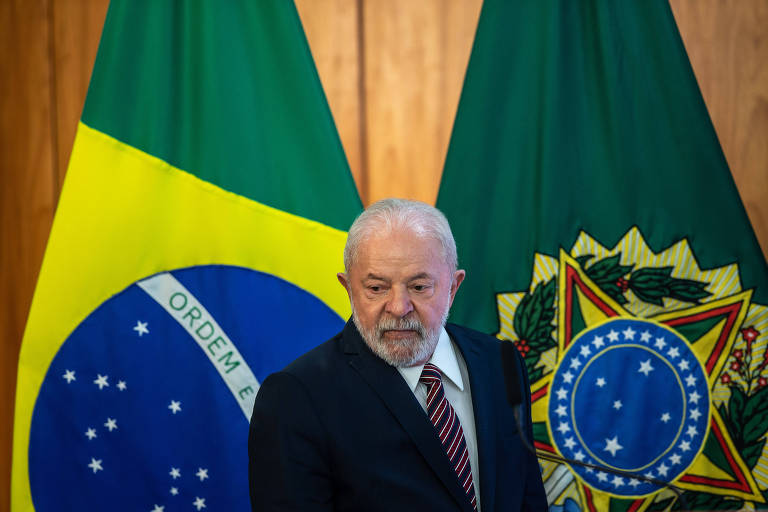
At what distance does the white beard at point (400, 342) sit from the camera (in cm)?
139

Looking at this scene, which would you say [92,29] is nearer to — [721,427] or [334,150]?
[334,150]

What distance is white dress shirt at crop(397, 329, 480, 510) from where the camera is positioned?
1428 mm

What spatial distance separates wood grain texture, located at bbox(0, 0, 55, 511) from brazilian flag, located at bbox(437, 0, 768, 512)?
54.9 inches

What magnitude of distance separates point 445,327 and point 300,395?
0.43 m

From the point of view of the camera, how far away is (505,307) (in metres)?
2.24

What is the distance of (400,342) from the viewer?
54.9 inches

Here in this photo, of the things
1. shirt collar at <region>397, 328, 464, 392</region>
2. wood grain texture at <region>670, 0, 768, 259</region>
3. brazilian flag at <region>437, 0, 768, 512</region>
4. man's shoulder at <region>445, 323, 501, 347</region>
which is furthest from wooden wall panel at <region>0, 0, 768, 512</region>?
shirt collar at <region>397, 328, 464, 392</region>

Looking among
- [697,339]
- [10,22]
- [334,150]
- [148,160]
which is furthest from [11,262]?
[697,339]

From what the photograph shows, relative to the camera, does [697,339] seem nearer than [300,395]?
No

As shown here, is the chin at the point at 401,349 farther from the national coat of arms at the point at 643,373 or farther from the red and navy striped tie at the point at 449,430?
the national coat of arms at the point at 643,373

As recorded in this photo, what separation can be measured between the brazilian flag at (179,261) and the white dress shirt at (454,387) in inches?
30.0

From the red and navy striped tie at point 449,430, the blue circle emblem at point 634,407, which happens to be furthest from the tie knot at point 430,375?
the blue circle emblem at point 634,407

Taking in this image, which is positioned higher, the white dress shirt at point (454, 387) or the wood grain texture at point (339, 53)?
the wood grain texture at point (339, 53)

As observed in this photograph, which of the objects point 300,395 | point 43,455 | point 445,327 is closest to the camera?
point 300,395
